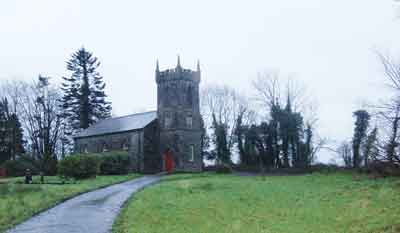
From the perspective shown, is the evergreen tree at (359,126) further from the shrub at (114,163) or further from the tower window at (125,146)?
the shrub at (114,163)

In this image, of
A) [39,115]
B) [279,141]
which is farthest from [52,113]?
[279,141]

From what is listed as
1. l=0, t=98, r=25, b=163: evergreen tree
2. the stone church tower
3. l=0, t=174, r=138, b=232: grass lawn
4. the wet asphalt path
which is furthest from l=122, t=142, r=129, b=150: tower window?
the wet asphalt path

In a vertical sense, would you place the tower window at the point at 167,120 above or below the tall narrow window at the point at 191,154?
above

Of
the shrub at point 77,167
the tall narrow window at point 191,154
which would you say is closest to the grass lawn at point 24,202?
the shrub at point 77,167

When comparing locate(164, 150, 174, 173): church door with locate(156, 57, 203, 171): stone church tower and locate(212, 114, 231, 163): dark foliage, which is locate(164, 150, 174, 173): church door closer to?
locate(156, 57, 203, 171): stone church tower

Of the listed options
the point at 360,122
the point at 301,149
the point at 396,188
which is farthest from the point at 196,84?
the point at 396,188

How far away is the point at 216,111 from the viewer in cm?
6850

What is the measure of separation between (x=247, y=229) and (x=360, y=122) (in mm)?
43162

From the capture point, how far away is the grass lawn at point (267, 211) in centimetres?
1309

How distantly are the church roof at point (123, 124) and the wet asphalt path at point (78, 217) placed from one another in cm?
2661

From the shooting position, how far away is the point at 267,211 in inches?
640

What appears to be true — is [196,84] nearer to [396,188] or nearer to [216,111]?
[216,111]

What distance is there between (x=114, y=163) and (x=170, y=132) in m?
7.15

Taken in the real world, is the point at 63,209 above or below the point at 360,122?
below
